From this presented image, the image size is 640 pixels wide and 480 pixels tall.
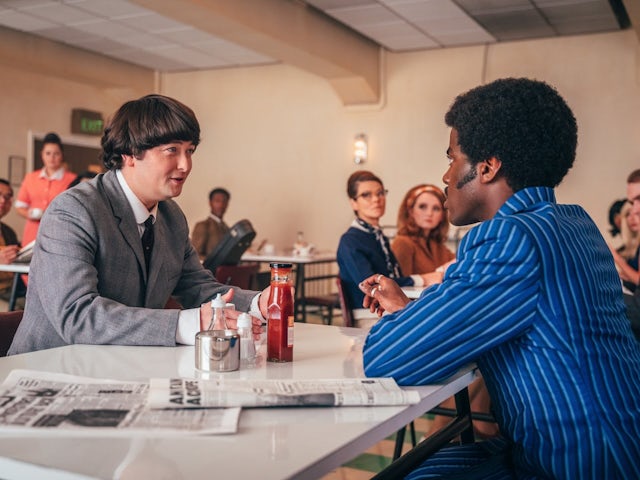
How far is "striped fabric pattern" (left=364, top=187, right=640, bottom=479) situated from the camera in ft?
3.79

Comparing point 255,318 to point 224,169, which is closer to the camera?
point 255,318

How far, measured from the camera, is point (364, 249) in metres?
3.41

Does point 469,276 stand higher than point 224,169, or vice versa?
point 224,169

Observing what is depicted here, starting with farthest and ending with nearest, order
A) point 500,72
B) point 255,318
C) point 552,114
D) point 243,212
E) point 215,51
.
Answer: point 243,212
point 215,51
point 500,72
point 255,318
point 552,114

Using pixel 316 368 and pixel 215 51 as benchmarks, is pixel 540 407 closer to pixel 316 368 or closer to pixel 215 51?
pixel 316 368

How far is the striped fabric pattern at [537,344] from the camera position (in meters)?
1.16

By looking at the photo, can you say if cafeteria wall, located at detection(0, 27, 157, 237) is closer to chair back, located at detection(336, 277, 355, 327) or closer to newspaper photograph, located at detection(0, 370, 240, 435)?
chair back, located at detection(336, 277, 355, 327)

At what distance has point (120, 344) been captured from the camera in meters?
1.55

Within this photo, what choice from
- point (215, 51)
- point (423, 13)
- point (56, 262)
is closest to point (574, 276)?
point (56, 262)

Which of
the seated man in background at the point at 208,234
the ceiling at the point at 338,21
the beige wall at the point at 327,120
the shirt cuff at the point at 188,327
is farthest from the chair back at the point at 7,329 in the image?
the beige wall at the point at 327,120

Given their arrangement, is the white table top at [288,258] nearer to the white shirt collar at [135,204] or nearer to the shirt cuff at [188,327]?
the white shirt collar at [135,204]

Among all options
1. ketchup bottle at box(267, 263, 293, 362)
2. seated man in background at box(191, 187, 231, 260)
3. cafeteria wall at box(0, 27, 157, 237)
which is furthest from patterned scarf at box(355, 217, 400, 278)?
cafeteria wall at box(0, 27, 157, 237)

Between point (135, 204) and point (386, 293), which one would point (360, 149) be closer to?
point (135, 204)

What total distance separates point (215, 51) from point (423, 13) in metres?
2.80
